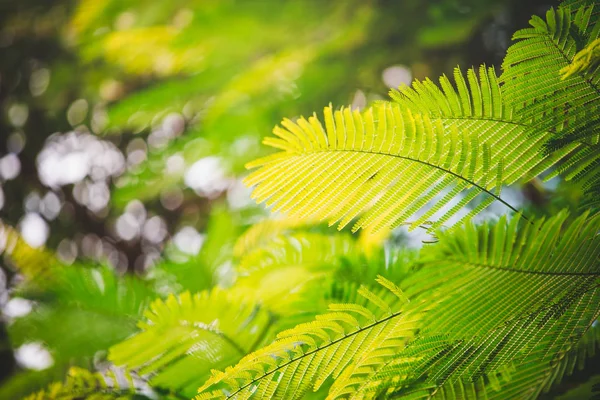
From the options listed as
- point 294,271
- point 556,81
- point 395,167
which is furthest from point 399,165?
point 294,271

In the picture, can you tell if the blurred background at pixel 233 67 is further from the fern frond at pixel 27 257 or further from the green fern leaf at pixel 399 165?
the green fern leaf at pixel 399 165

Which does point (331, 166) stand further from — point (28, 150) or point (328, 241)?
point (28, 150)

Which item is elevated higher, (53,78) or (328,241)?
(53,78)

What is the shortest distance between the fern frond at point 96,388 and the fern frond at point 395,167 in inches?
18.7

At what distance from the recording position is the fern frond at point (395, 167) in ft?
1.49

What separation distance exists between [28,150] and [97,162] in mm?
585

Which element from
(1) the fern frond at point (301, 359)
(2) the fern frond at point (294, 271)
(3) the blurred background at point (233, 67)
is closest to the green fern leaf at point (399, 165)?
(1) the fern frond at point (301, 359)

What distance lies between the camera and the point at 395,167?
1.52ft

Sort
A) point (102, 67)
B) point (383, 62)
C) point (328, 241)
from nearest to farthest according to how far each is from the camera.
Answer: point (328, 241)
point (383, 62)
point (102, 67)

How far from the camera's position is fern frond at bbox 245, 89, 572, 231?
45 cm

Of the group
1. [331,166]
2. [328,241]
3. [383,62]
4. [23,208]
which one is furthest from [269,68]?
[23,208]

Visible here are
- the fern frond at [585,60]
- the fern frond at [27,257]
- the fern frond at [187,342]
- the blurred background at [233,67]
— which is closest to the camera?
the fern frond at [585,60]

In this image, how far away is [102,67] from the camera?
2.98 metres

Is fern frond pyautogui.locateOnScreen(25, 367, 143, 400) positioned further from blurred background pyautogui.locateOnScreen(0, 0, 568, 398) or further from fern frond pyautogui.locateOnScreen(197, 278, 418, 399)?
fern frond pyautogui.locateOnScreen(197, 278, 418, 399)
